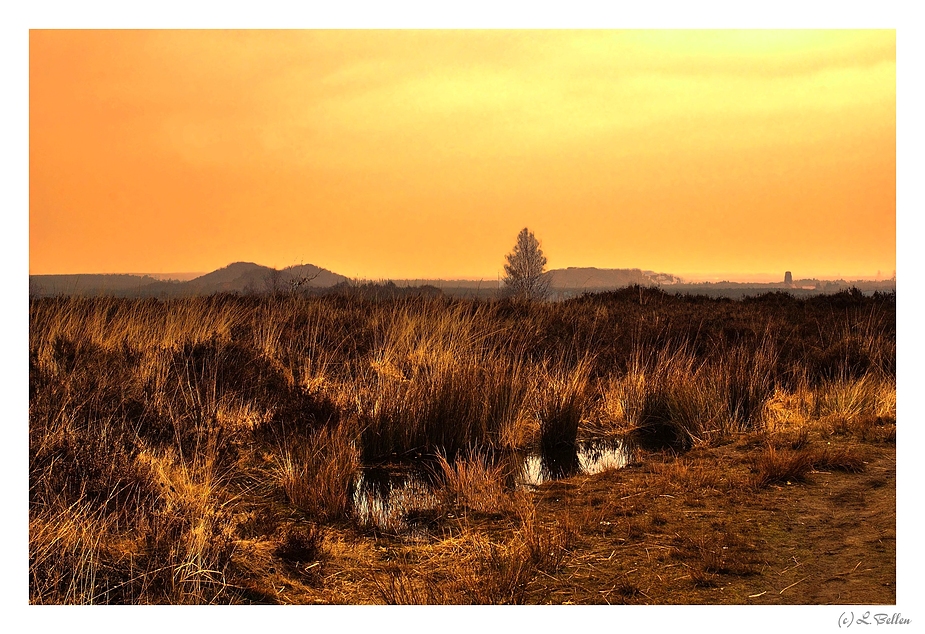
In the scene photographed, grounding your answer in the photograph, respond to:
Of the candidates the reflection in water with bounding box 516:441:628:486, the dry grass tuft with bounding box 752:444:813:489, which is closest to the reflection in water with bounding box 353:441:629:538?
the reflection in water with bounding box 516:441:628:486

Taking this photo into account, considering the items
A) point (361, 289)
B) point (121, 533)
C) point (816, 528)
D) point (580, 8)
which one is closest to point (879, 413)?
point (816, 528)

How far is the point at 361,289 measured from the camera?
16453 millimetres

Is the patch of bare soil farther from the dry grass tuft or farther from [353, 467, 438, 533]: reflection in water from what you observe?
[353, 467, 438, 533]: reflection in water

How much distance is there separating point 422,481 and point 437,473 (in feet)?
0.49

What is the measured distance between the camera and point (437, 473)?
5.91 m

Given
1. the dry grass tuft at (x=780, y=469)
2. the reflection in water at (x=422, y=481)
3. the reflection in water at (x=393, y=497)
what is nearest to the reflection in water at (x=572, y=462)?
the reflection in water at (x=422, y=481)

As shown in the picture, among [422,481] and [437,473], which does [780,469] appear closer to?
[437,473]

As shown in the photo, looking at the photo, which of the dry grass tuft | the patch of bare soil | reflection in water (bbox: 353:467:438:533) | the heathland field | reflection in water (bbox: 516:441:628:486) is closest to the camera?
the patch of bare soil

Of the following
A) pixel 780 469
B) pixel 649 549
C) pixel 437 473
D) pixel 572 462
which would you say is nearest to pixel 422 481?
pixel 437 473

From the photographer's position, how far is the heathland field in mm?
3879

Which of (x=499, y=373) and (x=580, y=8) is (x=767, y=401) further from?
(x=580, y=8)

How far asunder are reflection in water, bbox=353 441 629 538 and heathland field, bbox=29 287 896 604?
0.09 feet

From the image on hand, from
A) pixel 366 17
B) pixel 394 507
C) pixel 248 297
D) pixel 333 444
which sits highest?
pixel 366 17

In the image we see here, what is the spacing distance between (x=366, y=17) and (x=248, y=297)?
434 inches
